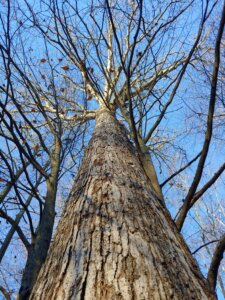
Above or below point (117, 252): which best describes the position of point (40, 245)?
above

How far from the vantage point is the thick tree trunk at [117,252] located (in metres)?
0.92

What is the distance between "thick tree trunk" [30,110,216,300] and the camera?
0.92 meters

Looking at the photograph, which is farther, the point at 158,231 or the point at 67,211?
the point at 67,211

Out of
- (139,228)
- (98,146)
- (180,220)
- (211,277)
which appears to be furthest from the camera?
(98,146)

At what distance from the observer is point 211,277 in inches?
56.8

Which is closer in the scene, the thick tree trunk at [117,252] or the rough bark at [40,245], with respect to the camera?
the thick tree trunk at [117,252]

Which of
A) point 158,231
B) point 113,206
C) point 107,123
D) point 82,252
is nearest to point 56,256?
point 82,252

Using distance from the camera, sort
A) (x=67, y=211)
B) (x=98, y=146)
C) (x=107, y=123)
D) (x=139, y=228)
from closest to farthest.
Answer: (x=139, y=228), (x=67, y=211), (x=98, y=146), (x=107, y=123)

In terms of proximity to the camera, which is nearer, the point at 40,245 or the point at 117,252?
the point at 117,252

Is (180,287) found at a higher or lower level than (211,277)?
lower

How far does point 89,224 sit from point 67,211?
0.37 m

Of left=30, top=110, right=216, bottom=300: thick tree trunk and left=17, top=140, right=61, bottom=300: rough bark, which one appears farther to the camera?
left=17, top=140, right=61, bottom=300: rough bark

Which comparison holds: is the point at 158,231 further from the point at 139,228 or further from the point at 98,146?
the point at 98,146

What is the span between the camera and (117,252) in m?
1.09
